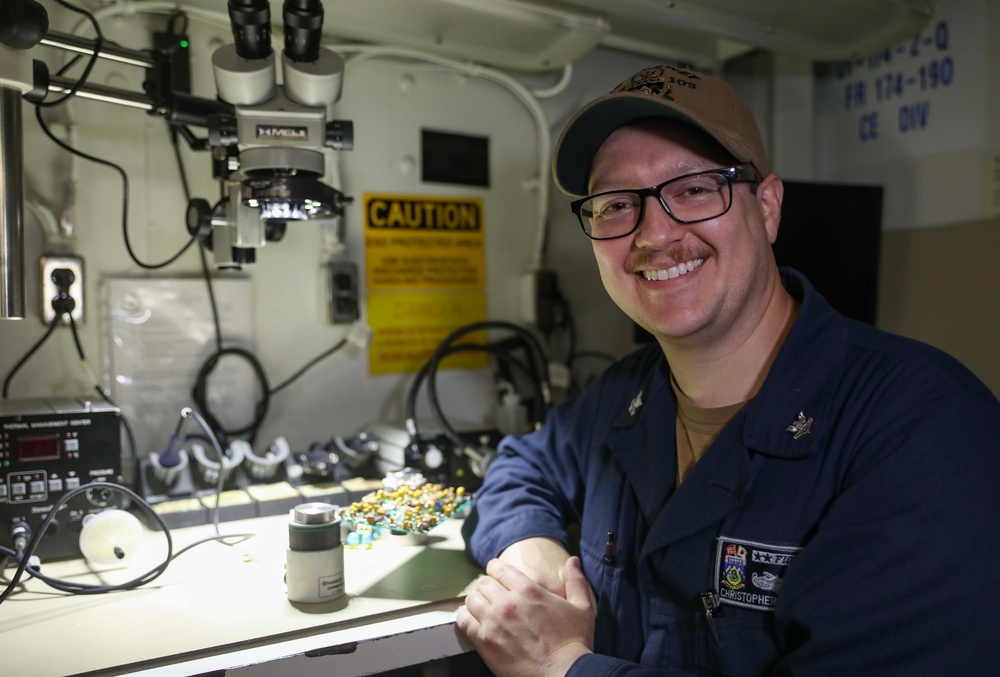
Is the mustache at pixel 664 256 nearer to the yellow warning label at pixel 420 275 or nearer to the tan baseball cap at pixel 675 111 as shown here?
the tan baseball cap at pixel 675 111

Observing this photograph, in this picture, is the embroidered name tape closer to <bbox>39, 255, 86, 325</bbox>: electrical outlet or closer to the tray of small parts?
the tray of small parts

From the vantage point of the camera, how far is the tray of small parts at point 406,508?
1.22m

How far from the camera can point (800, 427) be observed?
915 mm

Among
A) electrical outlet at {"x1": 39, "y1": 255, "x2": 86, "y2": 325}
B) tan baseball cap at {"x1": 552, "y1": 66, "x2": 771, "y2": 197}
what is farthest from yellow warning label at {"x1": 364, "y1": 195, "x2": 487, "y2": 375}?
tan baseball cap at {"x1": 552, "y1": 66, "x2": 771, "y2": 197}

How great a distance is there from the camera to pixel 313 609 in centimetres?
99

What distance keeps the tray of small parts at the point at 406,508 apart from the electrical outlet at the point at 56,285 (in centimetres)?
71

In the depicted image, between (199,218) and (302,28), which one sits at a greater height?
(302,28)

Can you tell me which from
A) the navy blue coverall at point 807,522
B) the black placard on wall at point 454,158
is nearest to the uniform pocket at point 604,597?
the navy blue coverall at point 807,522

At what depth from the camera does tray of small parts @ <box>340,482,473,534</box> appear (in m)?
1.22

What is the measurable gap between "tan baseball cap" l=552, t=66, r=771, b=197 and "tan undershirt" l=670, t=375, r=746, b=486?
0.36m

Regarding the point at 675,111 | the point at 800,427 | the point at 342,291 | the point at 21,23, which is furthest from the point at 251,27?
the point at 800,427

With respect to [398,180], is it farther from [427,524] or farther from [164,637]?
[164,637]

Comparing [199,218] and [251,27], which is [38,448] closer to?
[199,218]

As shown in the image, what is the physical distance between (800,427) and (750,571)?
19 centimetres
